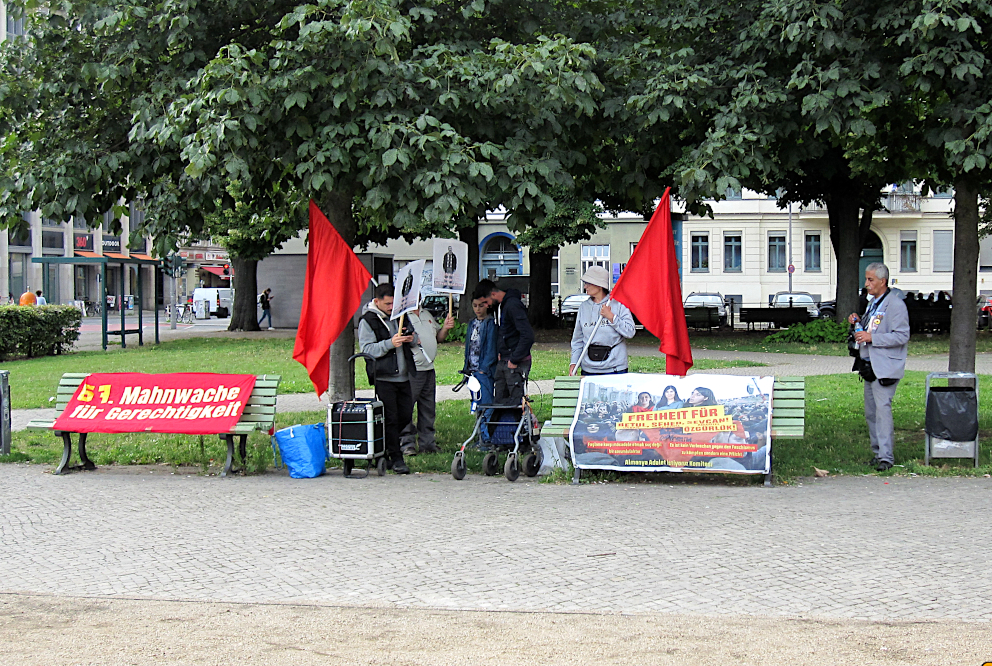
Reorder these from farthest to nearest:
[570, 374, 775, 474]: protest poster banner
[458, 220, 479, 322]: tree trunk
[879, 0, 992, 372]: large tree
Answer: [458, 220, 479, 322]: tree trunk
[570, 374, 775, 474]: protest poster banner
[879, 0, 992, 372]: large tree

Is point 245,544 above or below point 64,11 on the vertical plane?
below

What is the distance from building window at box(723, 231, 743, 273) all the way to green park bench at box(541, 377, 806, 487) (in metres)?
47.3

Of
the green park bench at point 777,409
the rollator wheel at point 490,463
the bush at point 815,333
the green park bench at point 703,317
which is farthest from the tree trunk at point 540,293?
the rollator wheel at point 490,463

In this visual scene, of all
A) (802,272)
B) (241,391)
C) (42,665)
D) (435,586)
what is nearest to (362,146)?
(241,391)

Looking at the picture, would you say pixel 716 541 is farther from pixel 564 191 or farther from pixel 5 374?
pixel 5 374

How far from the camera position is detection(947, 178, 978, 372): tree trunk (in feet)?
34.5

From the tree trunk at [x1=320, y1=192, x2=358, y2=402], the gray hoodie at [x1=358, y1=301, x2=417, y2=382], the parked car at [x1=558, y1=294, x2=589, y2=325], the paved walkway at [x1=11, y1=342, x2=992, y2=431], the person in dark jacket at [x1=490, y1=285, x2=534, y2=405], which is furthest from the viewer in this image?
the parked car at [x1=558, y1=294, x2=589, y2=325]

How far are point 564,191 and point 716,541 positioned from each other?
406 cm

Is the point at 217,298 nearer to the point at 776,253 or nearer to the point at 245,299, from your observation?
the point at 245,299

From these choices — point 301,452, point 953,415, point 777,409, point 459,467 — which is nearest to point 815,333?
point 953,415

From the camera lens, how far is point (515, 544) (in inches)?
271

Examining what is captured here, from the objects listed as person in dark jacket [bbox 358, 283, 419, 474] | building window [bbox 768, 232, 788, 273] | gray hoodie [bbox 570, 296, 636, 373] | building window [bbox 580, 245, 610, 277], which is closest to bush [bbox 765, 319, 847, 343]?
gray hoodie [bbox 570, 296, 636, 373]

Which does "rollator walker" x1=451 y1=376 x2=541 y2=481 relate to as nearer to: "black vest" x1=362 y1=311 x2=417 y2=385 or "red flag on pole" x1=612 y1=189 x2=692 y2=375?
"black vest" x1=362 y1=311 x2=417 y2=385

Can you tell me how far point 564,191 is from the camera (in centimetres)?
985
